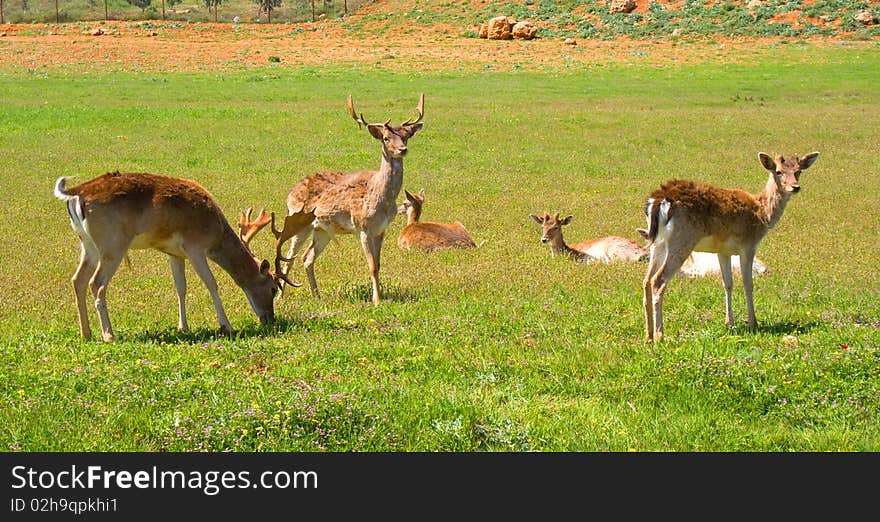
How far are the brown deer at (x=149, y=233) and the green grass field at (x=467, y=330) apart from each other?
0.41 m

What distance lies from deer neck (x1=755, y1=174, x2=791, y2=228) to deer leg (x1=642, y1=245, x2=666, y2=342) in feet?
5.03

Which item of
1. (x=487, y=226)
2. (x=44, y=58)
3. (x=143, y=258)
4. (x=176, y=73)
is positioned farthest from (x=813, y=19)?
(x=143, y=258)

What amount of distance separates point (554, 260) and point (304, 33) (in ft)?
213

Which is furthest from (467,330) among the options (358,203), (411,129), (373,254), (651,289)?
(411,129)

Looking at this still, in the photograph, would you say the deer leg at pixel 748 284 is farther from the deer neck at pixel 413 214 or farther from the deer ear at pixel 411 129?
the deer neck at pixel 413 214

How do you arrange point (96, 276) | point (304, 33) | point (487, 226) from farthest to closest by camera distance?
point (304, 33) < point (487, 226) < point (96, 276)

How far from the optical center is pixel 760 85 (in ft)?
146

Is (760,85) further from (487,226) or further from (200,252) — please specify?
(200,252)

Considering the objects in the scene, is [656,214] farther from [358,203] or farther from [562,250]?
[562,250]

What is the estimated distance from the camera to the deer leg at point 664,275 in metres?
9.77

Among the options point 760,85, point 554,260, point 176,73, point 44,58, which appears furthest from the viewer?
point 44,58

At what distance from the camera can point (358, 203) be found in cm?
1271

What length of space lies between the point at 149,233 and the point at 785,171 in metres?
6.46

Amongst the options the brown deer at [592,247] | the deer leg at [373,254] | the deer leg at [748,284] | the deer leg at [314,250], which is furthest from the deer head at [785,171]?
the deer leg at [314,250]
